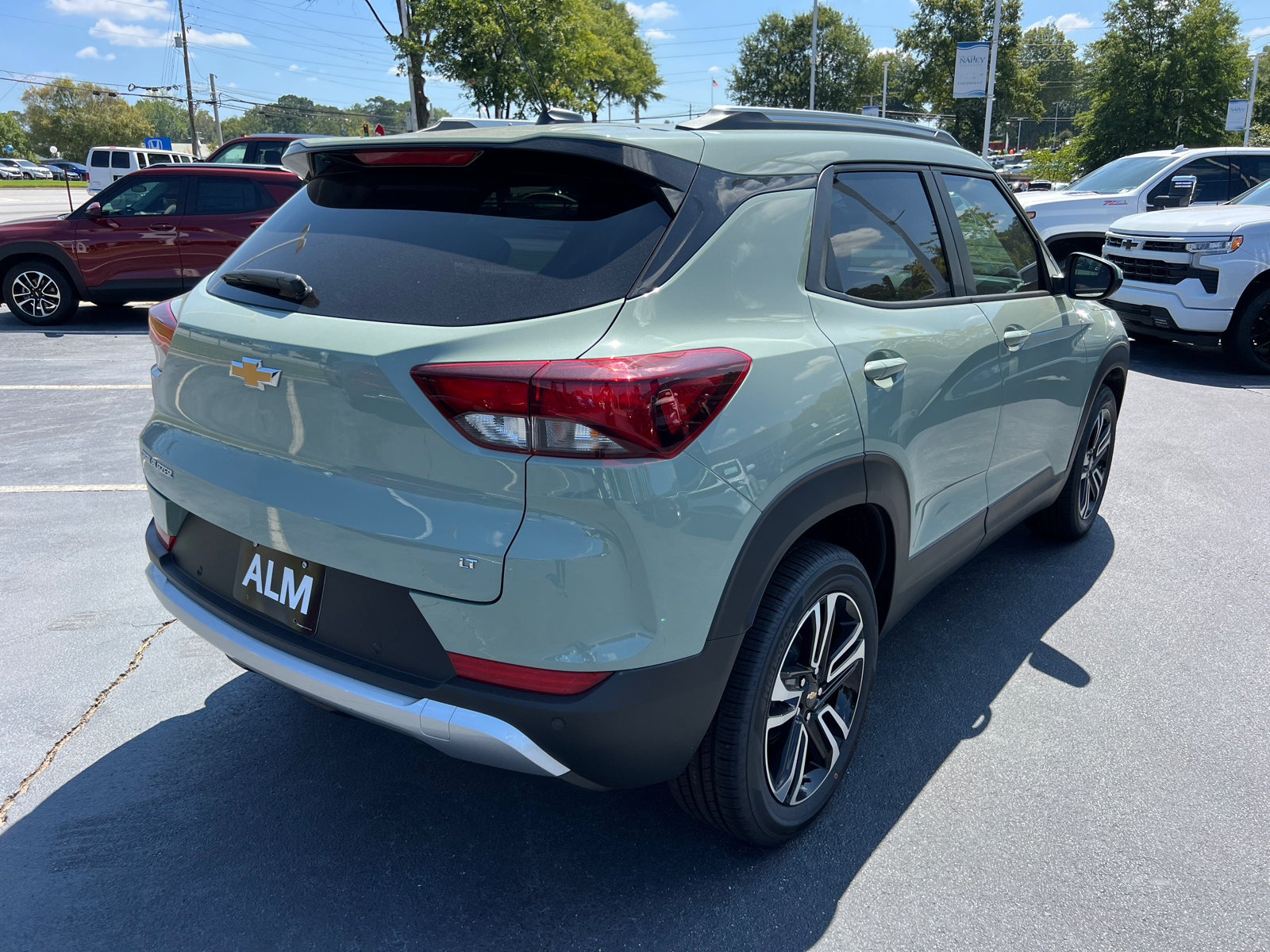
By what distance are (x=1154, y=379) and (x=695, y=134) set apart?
310 inches

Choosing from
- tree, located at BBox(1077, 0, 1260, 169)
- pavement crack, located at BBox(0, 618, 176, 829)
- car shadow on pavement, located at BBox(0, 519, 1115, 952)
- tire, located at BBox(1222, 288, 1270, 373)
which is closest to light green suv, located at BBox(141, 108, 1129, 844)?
car shadow on pavement, located at BBox(0, 519, 1115, 952)

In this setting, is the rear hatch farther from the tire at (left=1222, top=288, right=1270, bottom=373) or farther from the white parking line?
the tire at (left=1222, top=288, right=1270, bottom=373)

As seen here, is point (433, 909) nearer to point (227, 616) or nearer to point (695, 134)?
point (227, 616)

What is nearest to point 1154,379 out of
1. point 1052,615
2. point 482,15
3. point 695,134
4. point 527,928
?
point 1052,615

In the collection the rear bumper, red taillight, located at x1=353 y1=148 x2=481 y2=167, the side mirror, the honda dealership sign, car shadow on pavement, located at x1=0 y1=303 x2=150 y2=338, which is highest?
the honda dealership sign

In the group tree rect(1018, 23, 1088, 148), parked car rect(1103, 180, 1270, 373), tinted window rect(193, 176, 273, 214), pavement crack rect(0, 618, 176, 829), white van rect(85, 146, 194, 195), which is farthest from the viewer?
tree rect(1018, 23, 1088, 148)

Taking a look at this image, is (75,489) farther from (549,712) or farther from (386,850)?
(549,712)

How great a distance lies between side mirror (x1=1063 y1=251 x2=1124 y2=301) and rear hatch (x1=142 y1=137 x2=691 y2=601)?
2426 millimetres

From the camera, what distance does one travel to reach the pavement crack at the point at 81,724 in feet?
8.46

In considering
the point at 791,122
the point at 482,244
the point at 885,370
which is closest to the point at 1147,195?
the point at 791,122

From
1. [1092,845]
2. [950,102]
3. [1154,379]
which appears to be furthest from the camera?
[950,102]

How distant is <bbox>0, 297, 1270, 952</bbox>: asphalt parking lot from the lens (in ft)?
7.20

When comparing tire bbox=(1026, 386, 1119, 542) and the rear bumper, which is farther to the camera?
tire bbox=(1026, 386, 1119, 542)

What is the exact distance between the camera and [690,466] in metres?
1.87
